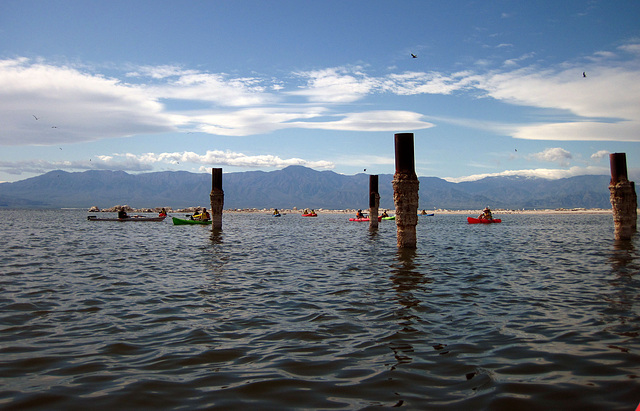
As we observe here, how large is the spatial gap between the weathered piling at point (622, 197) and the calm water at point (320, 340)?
41.4 ft

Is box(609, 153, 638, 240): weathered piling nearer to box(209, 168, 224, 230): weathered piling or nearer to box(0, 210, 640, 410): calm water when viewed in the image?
box(0, 210, 640, 410): calm water

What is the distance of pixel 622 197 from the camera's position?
24.3m

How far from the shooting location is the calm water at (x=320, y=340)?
490 centimetres

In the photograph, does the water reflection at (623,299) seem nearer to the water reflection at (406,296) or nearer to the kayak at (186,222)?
the water reflection at (406,296)

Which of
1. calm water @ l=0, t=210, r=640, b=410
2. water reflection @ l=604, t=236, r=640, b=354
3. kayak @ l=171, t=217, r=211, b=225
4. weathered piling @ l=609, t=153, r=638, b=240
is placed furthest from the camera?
kayak @ l=171, t=217, r=211, b=225

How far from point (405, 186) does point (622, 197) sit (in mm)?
15011

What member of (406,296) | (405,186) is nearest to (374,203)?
(405,186)

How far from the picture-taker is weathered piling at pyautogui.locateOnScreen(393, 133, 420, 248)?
742 inches

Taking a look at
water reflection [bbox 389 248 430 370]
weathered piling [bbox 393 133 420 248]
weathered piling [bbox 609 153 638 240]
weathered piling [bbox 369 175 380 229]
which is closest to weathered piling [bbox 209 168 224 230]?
weathered piling [bbox 369 175 380 229]

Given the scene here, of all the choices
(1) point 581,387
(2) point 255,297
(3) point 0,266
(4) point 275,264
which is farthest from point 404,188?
(3) point 0,266

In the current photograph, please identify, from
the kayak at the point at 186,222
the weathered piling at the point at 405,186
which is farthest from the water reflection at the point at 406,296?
the kayak at the point at 186,222

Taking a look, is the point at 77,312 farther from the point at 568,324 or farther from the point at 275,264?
the point at 568,324

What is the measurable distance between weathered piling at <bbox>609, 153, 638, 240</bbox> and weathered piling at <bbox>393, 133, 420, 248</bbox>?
1365 cm

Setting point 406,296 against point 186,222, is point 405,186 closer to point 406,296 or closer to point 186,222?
point 406,296
